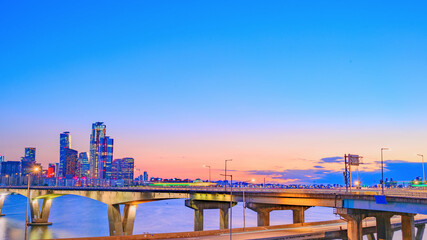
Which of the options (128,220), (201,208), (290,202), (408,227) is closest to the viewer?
(408,227)

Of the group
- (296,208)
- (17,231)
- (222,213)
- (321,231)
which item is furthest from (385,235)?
(17,231)

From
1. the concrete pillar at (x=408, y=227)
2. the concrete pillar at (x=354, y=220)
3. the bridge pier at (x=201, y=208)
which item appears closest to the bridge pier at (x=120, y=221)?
the bridge pier at (x=201, y=208)

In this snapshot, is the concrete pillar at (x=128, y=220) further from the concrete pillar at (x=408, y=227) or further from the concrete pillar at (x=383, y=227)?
the concrete pillar at (x=408, y=227)

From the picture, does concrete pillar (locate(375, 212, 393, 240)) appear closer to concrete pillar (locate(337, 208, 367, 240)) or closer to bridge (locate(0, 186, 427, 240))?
bridge (locate(0, 186, 427, 240))

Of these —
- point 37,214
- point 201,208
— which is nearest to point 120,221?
point 201,208

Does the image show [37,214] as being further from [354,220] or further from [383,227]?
[383,227]

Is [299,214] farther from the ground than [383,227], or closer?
closer

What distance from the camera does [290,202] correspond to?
64000 mm

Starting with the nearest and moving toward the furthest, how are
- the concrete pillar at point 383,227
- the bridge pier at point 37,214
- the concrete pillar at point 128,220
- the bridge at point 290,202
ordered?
the bridge at point 290,202, the concrete pillar at point 383,227, the concrete pillar at point 128,220, the bridge pier at point 37,214

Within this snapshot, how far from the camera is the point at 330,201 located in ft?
196

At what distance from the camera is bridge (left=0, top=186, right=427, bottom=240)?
51281 mm

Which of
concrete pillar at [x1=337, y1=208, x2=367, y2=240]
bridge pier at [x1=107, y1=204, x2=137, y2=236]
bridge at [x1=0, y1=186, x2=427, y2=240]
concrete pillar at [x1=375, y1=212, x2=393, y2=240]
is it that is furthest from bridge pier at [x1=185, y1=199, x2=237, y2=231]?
concrete pillar at [x1=375, y1=212, x2=393, y2=240]

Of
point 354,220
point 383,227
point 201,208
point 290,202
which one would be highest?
point 290,202

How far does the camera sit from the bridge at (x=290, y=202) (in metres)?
51.3
